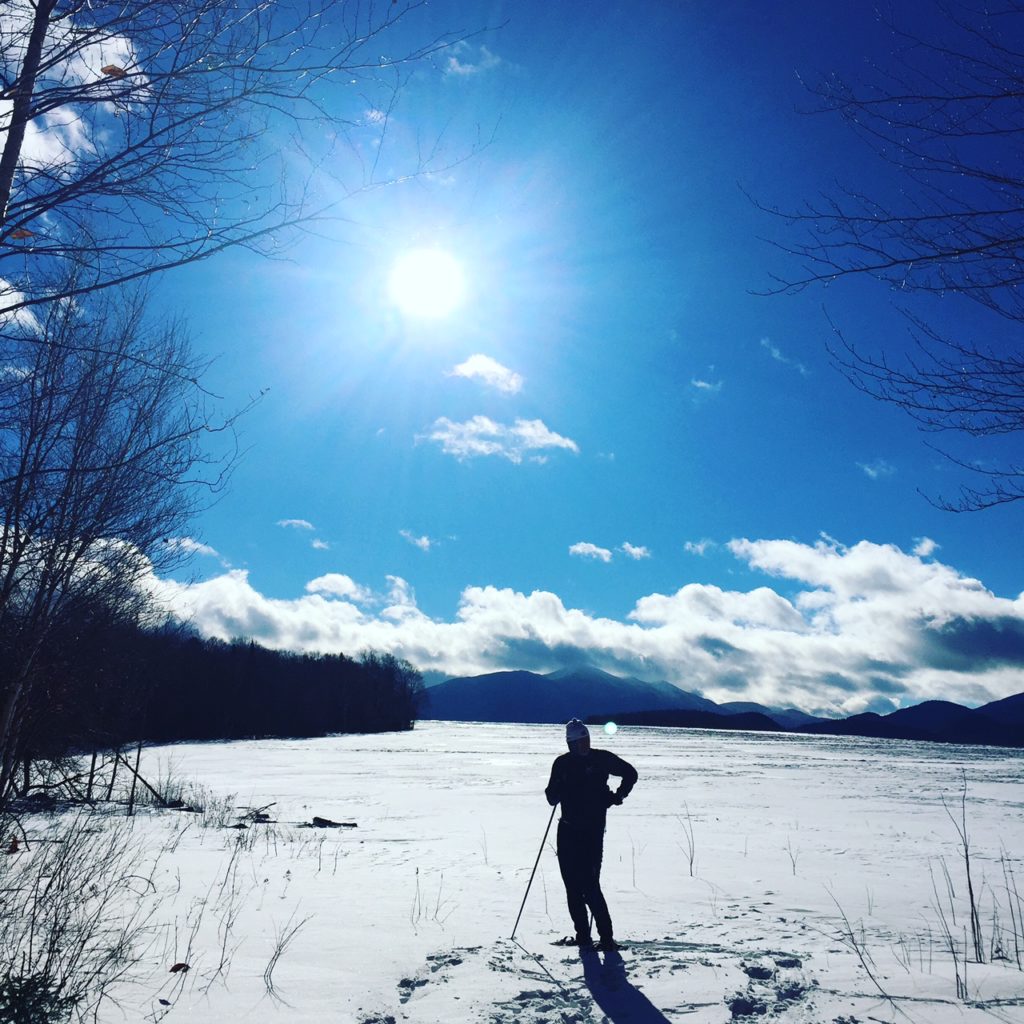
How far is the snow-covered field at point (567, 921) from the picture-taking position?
4219 mm

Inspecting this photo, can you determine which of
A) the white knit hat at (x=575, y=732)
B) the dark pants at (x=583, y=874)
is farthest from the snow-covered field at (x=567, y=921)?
the white knit hat at (x=575, y=732)

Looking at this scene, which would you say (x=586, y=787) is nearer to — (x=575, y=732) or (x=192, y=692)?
(x=575, y=732)

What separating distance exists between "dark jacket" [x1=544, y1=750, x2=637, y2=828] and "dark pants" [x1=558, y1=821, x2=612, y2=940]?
10 cm

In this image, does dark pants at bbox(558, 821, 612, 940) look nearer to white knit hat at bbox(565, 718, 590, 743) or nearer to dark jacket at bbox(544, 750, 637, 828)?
dark jacket at bbox(544, 750, 637, 828)

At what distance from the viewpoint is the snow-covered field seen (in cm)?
422

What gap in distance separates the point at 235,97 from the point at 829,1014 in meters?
5.56

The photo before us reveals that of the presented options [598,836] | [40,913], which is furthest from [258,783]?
[598,836]

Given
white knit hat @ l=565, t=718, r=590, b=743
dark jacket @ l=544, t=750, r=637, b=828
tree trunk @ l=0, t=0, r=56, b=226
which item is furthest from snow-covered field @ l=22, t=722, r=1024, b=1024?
tree trunk @ l=0, t=0, r=56, b=226

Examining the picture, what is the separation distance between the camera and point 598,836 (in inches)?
233

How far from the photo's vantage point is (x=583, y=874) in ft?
18.9

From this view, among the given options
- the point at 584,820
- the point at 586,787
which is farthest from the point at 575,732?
the point at 584,820

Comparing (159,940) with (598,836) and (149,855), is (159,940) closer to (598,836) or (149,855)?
(598,836)

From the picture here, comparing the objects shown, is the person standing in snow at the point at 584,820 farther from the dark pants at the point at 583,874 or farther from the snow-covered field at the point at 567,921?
the snow-covered field at the point at 567,921

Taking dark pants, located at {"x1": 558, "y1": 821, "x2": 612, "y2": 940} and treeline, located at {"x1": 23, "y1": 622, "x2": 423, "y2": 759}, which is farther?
treeline, located at {"x1": 23, "y1": 622, "x2": 423, "y2": 759}
